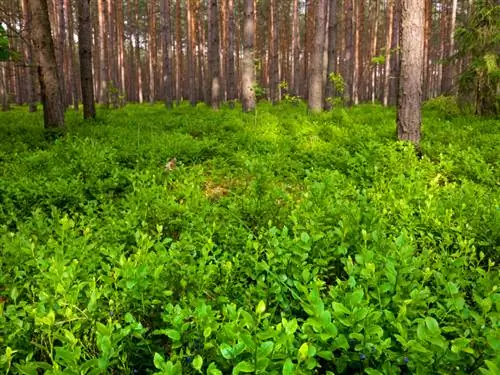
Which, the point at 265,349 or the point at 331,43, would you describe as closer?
the point at 265,349

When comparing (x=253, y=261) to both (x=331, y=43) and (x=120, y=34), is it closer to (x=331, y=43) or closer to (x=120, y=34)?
(x=331, y=43)

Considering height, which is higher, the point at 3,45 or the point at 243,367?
the point at 3,45

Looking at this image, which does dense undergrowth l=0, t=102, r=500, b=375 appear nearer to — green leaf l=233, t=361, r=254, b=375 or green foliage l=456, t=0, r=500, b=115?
green leaf l=233, t=361, r=254, b=375

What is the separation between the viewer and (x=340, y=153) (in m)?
7.40

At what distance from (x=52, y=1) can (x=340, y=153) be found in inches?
1213

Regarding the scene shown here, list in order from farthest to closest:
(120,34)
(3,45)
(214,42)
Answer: (120,34) → (214,42) → (3,45)

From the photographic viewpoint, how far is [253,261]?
8.90 ft

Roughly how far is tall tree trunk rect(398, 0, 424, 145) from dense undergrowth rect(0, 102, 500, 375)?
57 cm

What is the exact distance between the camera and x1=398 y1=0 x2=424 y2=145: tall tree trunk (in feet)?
24.1

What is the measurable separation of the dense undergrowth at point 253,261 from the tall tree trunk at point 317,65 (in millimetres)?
5386

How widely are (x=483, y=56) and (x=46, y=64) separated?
11.3 metres

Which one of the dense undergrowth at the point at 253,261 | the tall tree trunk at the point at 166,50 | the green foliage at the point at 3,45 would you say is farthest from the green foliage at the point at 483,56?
the tall tree trunk at the point at 166,50

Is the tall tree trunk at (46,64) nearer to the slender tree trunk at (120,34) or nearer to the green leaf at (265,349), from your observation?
the green leaf at (265,349)

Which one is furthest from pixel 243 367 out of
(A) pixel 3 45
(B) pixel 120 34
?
(B) pixel 120 34
